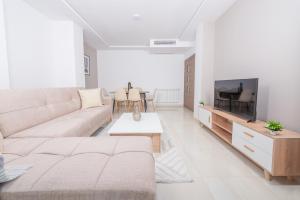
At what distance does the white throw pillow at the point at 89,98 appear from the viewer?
10.8 feet

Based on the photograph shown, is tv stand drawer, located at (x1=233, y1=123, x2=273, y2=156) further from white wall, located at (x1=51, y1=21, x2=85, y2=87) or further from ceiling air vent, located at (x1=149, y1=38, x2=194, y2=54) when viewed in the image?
ceiling air vent, located at (x1=149, y1=38, x2=194, y2=54)

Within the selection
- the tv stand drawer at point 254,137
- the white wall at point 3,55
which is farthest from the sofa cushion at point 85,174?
the white wall at point 3,55

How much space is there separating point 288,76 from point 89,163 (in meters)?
2.16

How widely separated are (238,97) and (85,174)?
2185 mm

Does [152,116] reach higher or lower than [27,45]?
lower

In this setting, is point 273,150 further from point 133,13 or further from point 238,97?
point 133,13

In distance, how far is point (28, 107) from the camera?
1.93 metres

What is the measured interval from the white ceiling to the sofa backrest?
63.4 inches

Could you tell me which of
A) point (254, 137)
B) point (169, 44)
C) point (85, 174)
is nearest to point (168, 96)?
point (169, 44)

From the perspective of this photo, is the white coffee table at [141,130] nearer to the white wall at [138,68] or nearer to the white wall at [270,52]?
the white wall at [270,52]

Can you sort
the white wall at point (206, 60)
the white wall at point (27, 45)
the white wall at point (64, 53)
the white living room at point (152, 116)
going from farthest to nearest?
the white wall at point (206, 60) < the white wall at point (64, 53) < the white wall at point (27, 45) < the white living room at point (152, 116)

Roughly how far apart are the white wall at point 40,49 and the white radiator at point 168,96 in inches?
129

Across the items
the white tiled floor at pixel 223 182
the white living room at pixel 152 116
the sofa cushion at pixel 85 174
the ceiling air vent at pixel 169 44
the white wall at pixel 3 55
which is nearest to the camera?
the sofa cushion at pixel 85 174

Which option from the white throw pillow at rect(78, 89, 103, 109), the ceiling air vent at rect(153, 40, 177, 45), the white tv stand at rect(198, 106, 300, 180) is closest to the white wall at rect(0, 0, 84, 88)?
the white throw pillow at rect(78, 89, 103, 109)
